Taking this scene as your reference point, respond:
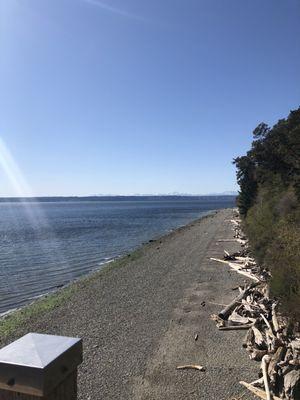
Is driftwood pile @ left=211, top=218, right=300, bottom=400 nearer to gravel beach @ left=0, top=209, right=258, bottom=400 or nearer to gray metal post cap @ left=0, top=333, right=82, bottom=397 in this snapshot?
gravel beach @ left=0, top=209, right=258, bottom=400

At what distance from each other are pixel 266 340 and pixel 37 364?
32.2ft

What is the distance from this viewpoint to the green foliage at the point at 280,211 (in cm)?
1237

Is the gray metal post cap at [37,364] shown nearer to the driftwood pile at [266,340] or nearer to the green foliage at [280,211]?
the driftwood pile at [266,340]

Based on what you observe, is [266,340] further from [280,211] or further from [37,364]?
[280,211]

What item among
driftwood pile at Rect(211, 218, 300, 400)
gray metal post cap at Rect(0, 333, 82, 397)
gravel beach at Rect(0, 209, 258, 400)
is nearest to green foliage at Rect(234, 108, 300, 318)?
driftwood pile at Rect(211, 218, 300, 400)

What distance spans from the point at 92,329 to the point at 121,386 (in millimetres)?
4796

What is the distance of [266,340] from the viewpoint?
10.5 meters

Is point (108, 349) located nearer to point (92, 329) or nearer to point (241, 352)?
point (92, 329)

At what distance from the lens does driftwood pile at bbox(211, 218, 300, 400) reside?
7.85 meters

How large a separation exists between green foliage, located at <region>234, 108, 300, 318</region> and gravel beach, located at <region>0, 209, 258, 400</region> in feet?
7.46

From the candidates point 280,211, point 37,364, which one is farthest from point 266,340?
point 280,211

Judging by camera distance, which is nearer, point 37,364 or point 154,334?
point 37,364

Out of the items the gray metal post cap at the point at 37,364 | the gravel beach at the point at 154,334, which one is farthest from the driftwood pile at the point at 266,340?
the gray metal post cap at the point at 37,364

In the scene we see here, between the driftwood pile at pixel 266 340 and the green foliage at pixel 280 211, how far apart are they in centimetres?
78
